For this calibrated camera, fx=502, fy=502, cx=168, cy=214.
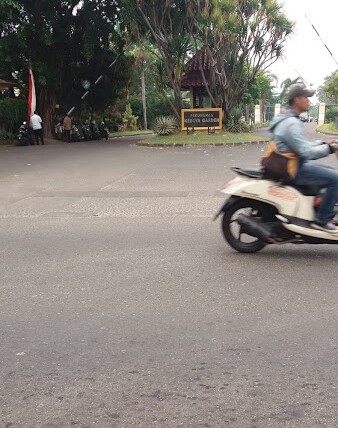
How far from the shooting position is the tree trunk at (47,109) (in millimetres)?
27281

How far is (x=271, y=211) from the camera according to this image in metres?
5.55

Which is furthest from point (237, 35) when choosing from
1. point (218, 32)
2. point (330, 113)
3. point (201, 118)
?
point (330, 113)

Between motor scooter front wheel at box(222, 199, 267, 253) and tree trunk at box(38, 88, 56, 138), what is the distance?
23.3m

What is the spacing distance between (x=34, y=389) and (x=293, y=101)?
3828 millimetres

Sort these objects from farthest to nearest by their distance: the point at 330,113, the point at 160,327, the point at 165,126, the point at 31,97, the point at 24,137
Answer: the point at 330,113, the point at 31,97, the point at 165,126, the point at 24,137, the point at 160,327

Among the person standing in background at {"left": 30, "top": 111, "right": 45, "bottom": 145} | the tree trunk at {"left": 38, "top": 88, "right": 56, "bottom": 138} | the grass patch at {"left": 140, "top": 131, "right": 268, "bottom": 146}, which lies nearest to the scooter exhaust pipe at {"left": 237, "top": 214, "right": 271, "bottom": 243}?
the grass patch at {"left": 140, "top": 131, "right": 268, "bottom": 146}

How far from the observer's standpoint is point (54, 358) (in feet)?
11.2

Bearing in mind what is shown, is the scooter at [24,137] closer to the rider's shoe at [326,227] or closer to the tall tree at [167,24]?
the tall tree at [167,24]

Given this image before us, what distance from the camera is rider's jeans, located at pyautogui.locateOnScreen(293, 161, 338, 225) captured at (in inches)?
206

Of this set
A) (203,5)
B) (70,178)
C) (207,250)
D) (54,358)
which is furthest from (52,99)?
(54,358)

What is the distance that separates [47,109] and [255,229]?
24.0m

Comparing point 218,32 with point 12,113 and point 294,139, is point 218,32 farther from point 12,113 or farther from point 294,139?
point 294,139

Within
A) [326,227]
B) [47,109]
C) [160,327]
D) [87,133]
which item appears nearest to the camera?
[160,327]

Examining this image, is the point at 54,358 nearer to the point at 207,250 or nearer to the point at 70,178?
the point at 207,250
